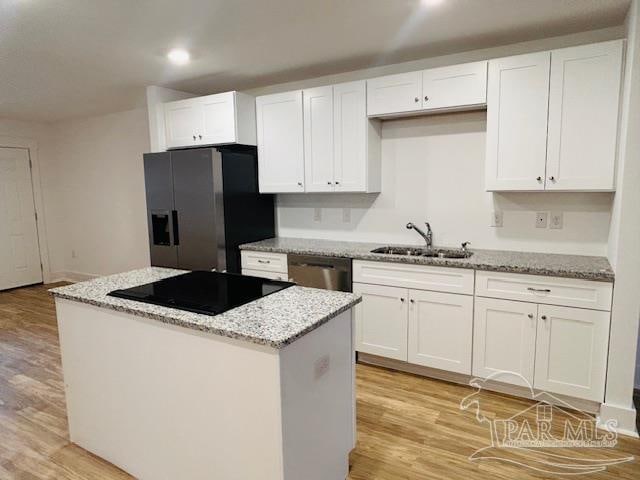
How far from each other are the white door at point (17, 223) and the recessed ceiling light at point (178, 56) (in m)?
3.93

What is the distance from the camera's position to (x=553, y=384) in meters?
2.46

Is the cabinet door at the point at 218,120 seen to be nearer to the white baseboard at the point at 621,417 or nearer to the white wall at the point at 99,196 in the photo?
the white wall at the point at 99,196

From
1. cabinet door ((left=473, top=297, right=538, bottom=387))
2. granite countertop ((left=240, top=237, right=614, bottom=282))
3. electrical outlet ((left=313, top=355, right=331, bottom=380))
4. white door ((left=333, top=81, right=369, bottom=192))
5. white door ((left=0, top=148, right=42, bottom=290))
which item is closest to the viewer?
electrical outlet ((left=313, top=355, right=331, bottom=380))

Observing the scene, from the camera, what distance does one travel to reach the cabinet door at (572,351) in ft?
7.57

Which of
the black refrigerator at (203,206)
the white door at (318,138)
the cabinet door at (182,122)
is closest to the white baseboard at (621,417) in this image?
the white door at (318,138)

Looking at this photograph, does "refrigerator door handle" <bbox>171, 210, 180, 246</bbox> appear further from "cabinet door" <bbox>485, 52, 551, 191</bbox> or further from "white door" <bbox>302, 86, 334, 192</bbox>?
"cabinet door" <bbox>485, 52, 551, 191</bbox>

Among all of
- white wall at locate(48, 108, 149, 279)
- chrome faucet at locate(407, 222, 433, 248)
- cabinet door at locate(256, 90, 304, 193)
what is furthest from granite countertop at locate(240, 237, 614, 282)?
white wall at locate(48, 108, 149, 279)

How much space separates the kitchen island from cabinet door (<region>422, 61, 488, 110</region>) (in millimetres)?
1738

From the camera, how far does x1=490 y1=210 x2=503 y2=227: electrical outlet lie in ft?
9.88

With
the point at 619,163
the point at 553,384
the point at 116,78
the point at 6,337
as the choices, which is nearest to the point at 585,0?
the point at 619,163

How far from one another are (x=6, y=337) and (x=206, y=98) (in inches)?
119

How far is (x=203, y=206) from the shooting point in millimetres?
3414

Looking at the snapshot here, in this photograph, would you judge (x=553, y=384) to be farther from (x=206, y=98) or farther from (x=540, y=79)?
(x=206, y=98)

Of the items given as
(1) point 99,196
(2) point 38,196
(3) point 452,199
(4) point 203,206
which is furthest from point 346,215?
(2) point 38,196
